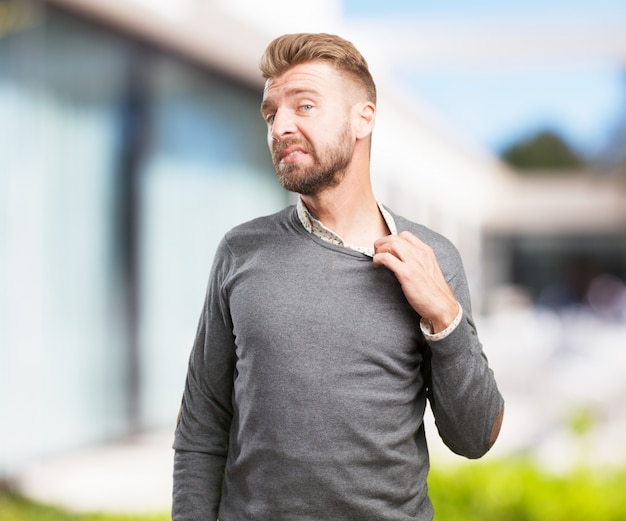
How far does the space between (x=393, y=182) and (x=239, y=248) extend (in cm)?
895

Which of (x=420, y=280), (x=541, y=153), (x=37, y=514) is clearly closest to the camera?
(x=420, y=280)

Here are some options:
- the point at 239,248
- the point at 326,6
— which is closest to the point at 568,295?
the point at 326,6

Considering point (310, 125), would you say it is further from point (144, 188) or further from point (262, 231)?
point (144, 188)

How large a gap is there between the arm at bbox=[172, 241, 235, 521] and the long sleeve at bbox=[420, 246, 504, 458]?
32 centimetres

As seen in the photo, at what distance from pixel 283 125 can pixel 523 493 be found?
9.20 ft

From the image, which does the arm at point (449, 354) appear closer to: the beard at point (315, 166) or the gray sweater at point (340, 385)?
the gray sweater at point (340, 385)

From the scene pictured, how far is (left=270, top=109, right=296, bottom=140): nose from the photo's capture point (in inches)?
45.6

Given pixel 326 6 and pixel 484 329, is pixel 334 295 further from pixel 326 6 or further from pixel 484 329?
pixel 484 329

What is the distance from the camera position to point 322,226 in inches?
49.1

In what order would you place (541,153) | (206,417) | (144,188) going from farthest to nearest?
(541,153) < (144,188) < (206,417)

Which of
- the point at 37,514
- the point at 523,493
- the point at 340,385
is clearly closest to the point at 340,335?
the point at 340,385

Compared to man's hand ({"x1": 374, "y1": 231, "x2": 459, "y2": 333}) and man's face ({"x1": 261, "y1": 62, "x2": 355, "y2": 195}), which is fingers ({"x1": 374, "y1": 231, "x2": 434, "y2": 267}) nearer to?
man's hand ({"x1": 374, "y1": 231, "x2": 459, "y2": 333})

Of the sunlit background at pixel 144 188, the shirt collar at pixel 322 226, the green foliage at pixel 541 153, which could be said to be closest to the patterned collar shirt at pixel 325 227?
the shirt collar at pixel 322 226

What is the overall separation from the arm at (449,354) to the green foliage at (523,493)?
2.39 m
